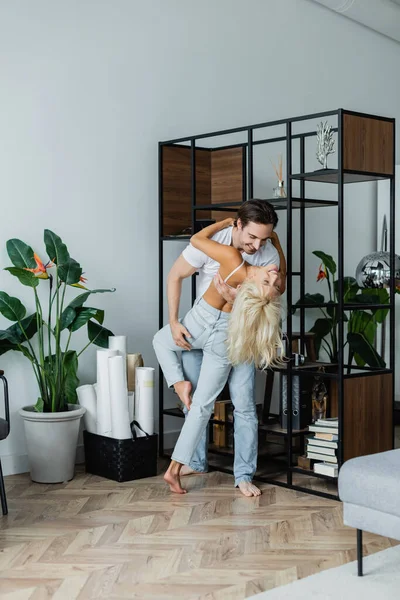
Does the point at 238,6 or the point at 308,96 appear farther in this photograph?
the point at 308,96

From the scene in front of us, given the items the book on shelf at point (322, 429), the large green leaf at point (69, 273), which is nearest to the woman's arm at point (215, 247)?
the large green leaf at point (69, 273)

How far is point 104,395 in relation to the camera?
15.1 feet

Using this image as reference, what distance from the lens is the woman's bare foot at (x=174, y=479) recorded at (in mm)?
4234

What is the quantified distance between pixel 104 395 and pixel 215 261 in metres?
1.05

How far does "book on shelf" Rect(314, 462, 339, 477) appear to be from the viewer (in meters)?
4.20

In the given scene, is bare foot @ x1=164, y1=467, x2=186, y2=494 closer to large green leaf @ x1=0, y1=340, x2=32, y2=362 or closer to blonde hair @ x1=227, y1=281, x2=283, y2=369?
blonde hair @ x1=227, y1=281, x2=283, y2=369

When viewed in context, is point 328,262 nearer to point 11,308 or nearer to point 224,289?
point 224,289

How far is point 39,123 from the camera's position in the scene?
4.75 meters

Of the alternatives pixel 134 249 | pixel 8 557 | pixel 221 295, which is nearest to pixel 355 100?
pixel 134 249

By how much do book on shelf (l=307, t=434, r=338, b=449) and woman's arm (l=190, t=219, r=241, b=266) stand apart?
1.12 metres

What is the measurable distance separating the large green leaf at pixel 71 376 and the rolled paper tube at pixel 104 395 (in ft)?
0.47

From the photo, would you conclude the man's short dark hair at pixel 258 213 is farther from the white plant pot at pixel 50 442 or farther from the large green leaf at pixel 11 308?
the white plant pot at pixel 50 442

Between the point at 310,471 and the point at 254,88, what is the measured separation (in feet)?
9.88

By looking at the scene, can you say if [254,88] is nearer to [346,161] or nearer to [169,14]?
[169,14]
